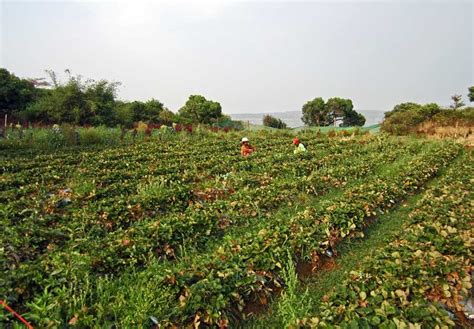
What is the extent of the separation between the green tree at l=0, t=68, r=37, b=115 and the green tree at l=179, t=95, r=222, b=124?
15228mm

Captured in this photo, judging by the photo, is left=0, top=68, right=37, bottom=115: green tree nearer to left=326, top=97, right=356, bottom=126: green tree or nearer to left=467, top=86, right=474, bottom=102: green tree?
left=326, top=97, right=356, bottom=126: green tree

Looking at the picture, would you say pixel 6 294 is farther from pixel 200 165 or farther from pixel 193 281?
pixel 200 165

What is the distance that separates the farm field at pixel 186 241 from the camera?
9.73 ft

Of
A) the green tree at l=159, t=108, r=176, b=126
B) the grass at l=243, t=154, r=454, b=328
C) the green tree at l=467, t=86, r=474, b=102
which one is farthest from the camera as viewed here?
the green tree at l=467, t=86, r=474, b=102

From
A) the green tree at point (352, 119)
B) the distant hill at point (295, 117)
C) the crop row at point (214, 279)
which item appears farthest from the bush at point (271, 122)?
the crop row at point (214, 279)

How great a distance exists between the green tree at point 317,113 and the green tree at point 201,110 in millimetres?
15936

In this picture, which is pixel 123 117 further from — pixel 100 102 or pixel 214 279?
pixel 214 279

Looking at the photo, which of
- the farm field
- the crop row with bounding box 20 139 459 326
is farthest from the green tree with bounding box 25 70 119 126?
the crop row with bounding box 20 139 459 326

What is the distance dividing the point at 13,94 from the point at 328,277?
86.8ft

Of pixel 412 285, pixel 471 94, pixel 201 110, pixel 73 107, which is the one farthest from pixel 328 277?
pixel 471 94

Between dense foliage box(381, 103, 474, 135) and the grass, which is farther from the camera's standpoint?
dense foliage box(381, 103, 474, 135)

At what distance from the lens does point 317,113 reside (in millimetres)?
47719

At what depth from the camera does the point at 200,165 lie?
10.1 m

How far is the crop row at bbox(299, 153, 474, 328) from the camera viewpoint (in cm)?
268
